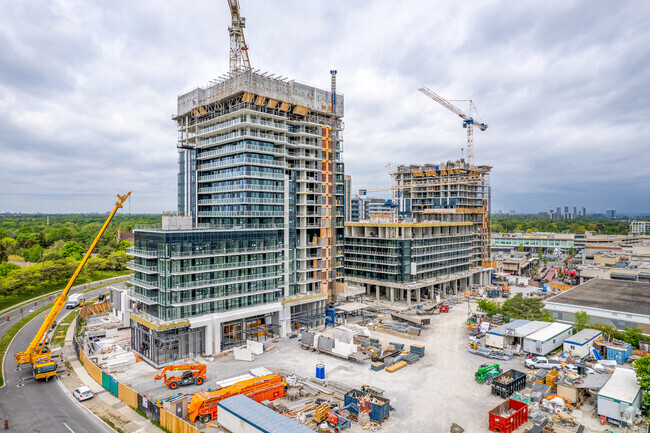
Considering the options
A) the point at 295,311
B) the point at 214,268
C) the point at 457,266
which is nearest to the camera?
the point at 214,268

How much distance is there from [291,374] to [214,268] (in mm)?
19658

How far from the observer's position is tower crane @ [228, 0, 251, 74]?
281 feet

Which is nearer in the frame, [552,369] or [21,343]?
[552,369]

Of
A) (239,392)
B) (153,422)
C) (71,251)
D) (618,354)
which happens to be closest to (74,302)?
(71,251)

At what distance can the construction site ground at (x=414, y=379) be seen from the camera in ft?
129

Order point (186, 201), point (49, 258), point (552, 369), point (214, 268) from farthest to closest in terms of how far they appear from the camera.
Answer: point (49, 258) → point (186, 201) → point (214, 268) → point (552, 369)

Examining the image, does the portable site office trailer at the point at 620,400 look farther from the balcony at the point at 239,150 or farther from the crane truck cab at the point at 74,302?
the crane truck cab at the point at 74,302

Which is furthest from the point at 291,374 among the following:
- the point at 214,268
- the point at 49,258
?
the point at 49,258

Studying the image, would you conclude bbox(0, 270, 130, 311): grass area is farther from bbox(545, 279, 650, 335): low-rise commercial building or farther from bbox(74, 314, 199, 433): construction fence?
bbox(545, 279, 650, 335): low-rise commercial building

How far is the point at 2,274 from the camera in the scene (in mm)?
98812

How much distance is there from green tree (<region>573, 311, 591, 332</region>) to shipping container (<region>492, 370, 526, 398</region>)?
27057 millimetres

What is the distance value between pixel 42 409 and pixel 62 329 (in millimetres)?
36065

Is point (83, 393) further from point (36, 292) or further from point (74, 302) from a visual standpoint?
point (36, 292)

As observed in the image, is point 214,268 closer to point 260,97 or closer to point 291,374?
point 291,374
